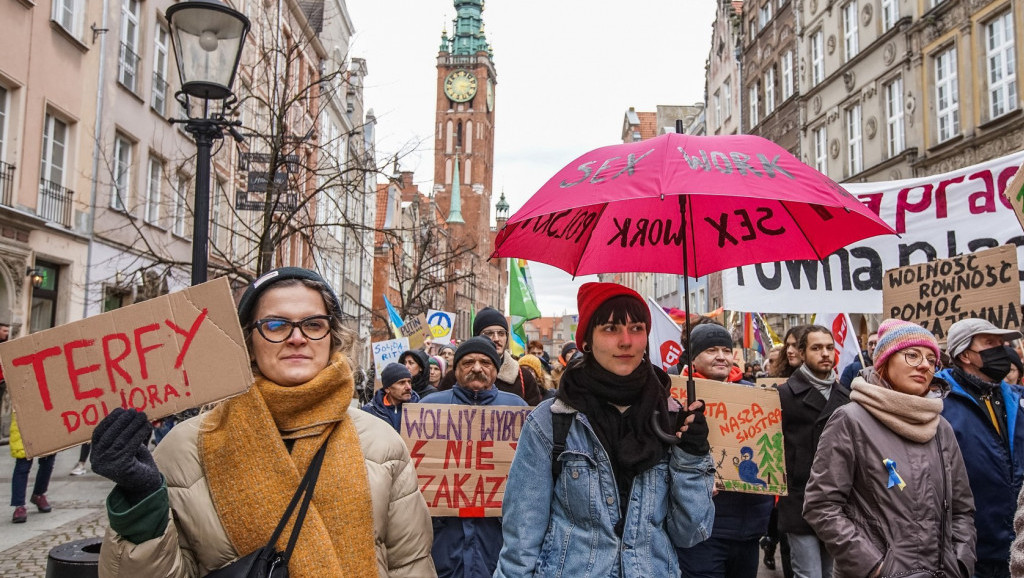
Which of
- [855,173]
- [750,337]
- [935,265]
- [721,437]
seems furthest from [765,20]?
[721,437]

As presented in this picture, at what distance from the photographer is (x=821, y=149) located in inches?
1105

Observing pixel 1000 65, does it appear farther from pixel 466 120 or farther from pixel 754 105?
pixel 466 120

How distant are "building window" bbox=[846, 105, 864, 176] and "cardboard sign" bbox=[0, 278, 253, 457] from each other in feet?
83.7

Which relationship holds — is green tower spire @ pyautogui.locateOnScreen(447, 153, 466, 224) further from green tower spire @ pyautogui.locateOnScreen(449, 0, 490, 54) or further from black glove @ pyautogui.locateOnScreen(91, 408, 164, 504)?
black glove @ pyautogui.locateOnScreen(91, 408, 164, 504)

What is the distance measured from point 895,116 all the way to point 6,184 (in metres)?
21.7

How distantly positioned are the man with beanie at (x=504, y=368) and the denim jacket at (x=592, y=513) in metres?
3.77

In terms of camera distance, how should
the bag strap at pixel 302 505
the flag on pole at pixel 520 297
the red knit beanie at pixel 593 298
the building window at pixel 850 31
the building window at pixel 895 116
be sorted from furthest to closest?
the building window at pixel 850 31, the building window at pixel 895 116, the flag on pole at pixel 520 297, the red knit beanie at pixel 593 298, the bag strap at pixel 302 505

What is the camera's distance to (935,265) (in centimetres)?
627

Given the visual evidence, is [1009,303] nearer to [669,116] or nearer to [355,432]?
[355,432]

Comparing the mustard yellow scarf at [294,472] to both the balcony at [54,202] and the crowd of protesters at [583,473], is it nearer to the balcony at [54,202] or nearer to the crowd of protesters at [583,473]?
the crowd of protesters at [583,473]

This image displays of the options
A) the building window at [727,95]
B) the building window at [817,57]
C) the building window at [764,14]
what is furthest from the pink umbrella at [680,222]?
the building window at [727,95]

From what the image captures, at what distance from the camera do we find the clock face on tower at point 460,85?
10438 cm

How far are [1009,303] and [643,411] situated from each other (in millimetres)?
3987

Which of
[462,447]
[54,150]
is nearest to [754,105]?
[54,150]
